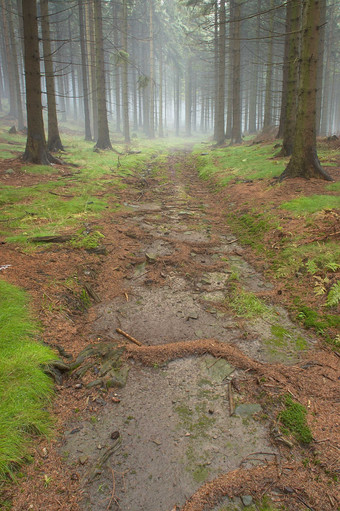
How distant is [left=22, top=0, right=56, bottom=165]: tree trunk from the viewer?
10719 mm

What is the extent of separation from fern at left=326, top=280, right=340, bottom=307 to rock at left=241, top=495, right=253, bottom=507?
2773 mm

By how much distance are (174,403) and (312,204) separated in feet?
18.8

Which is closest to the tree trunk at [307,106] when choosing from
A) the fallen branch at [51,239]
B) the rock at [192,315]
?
the rock at [192,315]

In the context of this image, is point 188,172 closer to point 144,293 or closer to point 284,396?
point 144,293

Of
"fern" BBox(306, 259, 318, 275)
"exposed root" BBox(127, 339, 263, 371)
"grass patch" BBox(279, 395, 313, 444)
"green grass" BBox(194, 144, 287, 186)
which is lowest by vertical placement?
"grass patch" BBox(279, 395, 313, 444)

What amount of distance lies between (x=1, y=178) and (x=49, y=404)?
9.54 m

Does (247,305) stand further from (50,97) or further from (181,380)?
(50,97)

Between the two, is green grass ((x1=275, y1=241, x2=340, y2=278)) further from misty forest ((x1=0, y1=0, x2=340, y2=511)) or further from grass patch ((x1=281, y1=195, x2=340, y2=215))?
grass patch ((x1=281, y1=195, x2=340, y2=215))

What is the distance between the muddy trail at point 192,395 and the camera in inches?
83.6

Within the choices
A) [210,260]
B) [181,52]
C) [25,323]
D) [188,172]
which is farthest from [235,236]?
[181,52]

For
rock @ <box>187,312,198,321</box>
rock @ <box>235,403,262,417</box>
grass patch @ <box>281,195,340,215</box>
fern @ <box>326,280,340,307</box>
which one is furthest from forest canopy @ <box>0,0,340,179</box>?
rock @ <box>235,403,262,417</box>

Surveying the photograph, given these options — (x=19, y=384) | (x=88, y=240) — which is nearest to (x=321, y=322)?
(x=19, y=384)

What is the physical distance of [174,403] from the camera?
287 centimetres

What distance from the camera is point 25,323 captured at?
11.3ft
